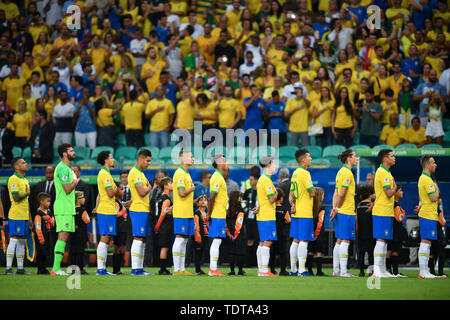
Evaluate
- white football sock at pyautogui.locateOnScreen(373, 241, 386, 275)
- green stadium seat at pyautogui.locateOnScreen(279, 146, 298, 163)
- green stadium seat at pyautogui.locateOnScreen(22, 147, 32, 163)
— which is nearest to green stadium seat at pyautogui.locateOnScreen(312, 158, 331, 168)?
green stadium seat at pyautogui.locateOnScreen(279, 146, 298, 163)

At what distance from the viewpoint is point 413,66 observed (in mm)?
20062

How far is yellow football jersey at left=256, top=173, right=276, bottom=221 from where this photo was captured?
1231 centimetres

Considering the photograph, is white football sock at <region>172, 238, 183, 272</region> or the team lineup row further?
white football sock at <region>172, 238, 183, 272</region>

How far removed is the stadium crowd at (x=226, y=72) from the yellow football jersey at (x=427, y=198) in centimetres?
597

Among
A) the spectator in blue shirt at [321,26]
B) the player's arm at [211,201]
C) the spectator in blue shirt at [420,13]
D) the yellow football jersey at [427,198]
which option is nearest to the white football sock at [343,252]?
the yellow football jersey at [427,198]

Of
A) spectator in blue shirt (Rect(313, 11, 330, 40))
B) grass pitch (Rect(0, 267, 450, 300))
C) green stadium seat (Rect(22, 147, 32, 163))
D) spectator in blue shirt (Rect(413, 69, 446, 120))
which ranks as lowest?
grass pitch (Rect(0, 267, 450, 300))

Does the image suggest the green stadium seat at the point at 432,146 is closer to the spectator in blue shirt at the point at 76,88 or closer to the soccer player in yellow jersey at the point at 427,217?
the soccer player in yellow jersey at the point at 427,217

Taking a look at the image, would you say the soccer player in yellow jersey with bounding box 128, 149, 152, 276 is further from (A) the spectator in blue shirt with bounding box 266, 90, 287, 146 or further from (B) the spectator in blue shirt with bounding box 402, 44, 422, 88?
(B) the spectator in blue shirt with bounding box 402, 44, 422, 88

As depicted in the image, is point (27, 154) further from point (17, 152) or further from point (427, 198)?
point (427, 198)

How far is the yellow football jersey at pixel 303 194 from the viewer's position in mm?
12242

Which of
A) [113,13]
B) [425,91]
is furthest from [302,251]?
[113,13]

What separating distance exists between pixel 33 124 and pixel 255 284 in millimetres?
11424

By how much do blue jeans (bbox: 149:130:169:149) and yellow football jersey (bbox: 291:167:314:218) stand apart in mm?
7615
